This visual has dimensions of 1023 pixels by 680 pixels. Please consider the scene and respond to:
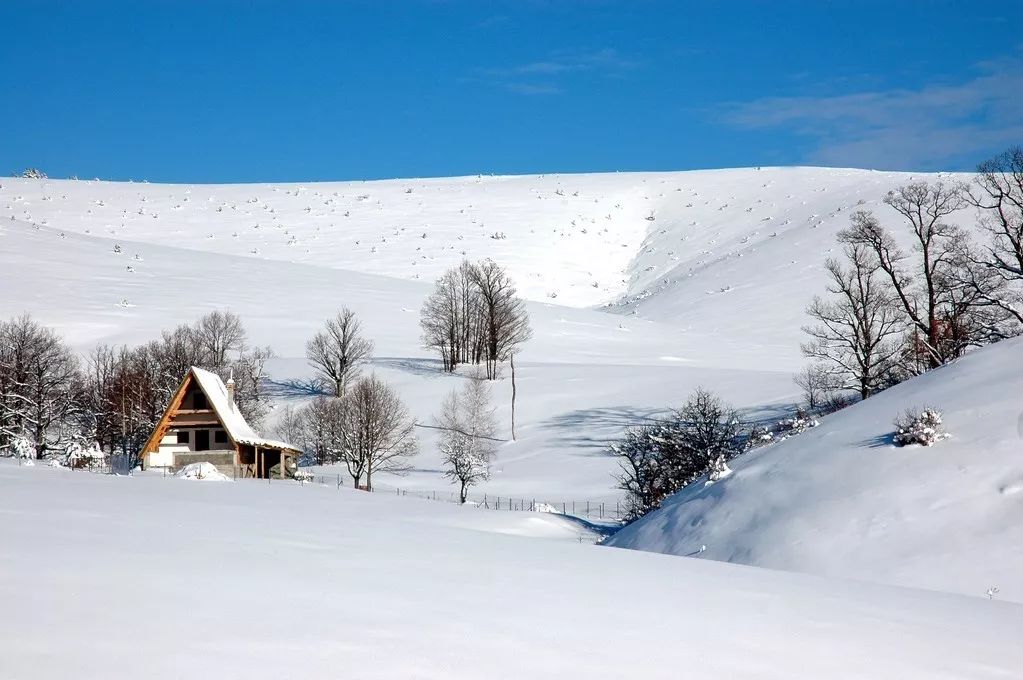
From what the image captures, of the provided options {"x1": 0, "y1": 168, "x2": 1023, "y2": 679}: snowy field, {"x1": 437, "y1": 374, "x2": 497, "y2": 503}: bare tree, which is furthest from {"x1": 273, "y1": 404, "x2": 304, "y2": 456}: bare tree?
{"x1": 0, "y1": 168, "x2": 1023, "y2": 679}: snowy field

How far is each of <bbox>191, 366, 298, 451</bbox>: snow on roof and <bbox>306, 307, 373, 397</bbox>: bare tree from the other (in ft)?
60.6

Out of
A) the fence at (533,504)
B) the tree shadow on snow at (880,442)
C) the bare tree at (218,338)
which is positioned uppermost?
the bare tree at (218,338)

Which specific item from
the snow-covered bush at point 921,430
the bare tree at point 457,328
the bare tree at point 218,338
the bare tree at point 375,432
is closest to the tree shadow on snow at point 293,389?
the bare tree at point 218,338

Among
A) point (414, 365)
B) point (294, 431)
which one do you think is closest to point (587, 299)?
point (414, 365)

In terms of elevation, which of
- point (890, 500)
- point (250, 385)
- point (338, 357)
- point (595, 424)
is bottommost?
point (890, 500)

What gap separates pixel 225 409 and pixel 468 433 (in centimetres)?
1737

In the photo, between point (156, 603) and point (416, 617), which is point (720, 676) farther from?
point (156, 603)

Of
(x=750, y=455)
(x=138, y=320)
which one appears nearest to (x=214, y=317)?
(x=138, y=320)

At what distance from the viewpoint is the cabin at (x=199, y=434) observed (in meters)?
43.5

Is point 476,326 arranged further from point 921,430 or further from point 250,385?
point 921,430

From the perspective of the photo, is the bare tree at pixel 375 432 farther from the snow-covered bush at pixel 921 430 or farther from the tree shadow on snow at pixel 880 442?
the snow-covered bush at pixel 921 430

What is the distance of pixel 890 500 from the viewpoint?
18.1 m

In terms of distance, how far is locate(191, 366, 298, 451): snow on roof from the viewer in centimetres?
4381

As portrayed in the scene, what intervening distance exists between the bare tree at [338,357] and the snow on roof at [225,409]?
1848 cm
